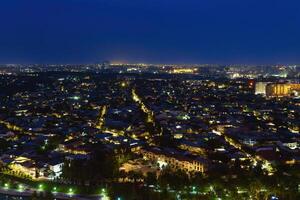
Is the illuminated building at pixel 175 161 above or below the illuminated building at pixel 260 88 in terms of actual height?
below

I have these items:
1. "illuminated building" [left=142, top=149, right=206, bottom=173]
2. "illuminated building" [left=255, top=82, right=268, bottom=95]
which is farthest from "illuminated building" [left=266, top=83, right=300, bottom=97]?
"illuminated building" [left=142, top=149, right=206, bottom=173]

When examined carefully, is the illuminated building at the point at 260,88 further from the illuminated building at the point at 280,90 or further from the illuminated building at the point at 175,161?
the illuminated building at the point at 175,161

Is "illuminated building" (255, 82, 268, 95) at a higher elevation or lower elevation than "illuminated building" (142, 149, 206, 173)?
higher

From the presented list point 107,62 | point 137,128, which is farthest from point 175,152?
point 107,62

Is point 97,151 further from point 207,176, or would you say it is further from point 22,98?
point 22,98

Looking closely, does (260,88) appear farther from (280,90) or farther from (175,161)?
(175,161)

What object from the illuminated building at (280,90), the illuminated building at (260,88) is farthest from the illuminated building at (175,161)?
the illuminated building at (260,88)

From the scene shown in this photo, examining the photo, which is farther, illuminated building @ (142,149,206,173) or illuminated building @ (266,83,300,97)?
illuminated building @ (266,83,300,97)

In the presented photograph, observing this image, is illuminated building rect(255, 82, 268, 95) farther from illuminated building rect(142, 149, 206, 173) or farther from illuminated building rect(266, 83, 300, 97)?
illuminated building rect(142, 149, 206, 173)

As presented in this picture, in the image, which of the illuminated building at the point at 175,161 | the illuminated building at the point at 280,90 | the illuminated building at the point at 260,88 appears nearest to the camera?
the illuminated building at the point at 175,161

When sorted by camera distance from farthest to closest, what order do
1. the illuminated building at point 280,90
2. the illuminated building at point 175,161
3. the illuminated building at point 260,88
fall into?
the illuminated building at point 260,88, the illuminated building at point 280,90, the illuminated building at point 175,161

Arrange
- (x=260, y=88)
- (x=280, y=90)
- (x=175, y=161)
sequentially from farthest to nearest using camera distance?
(x=260, y=88)
(x=280, y=90)
(x=175, y=161)

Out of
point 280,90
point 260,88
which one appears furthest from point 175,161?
point 260,88
